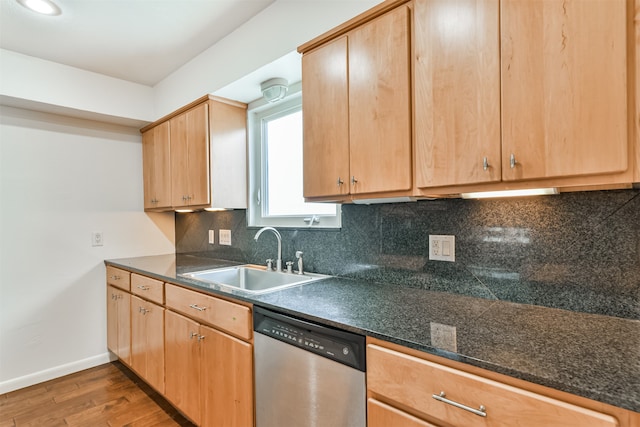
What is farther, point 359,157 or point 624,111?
point 359,157

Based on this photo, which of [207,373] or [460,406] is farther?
[207,373]

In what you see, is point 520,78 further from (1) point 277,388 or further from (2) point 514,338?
(1) point 277,388

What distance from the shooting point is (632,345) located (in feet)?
2.82

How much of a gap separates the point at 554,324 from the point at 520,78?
2.48ft

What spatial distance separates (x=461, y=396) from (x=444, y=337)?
0.50 feet

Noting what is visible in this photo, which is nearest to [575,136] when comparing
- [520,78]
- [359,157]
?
[520,78]

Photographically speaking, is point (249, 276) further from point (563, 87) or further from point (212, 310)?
point (563, 87)

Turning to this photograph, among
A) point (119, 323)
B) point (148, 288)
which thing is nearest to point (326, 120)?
point (148, 288)

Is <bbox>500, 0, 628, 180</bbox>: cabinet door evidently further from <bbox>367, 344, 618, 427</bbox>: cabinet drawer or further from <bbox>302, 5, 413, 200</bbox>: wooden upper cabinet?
<bbox>367, 344, 618, 427</bbox>: cabinet drawer

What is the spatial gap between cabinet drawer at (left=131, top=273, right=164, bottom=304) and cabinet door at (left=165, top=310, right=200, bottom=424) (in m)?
0.14

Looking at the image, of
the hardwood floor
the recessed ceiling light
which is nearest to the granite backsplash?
the hardwood floor

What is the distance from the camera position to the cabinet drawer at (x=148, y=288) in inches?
83.4

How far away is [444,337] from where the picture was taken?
0.95 m

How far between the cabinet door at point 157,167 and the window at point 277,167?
775 millimetres
